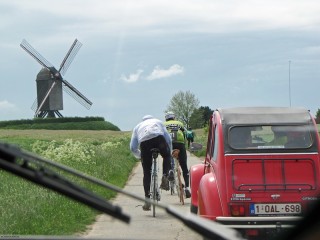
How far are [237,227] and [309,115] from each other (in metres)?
1.91

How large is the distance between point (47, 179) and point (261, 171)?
659 centimetres

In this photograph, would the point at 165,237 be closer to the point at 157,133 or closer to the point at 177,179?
the point at 157,133

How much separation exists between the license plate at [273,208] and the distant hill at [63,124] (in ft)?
309

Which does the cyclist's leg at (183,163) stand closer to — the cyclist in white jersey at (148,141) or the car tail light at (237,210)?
the cyclist in white jersey at (148,141)

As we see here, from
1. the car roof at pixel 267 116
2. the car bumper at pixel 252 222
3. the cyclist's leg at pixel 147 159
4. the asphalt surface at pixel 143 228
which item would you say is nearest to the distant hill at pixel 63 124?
the cyclist's leg at pixel 147 159

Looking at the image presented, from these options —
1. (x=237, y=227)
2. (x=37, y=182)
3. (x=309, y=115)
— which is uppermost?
(x=309, y=115)

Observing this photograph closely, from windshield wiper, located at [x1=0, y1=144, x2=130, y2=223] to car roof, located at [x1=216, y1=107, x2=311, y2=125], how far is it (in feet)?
22.8

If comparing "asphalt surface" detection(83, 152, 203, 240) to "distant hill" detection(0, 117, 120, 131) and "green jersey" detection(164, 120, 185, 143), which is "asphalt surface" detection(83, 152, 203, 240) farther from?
"distant hill" detection(0, 117, 120, 131)

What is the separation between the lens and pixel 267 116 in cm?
951

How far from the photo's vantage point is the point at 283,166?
8.97 m

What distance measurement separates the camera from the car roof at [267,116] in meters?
9.42

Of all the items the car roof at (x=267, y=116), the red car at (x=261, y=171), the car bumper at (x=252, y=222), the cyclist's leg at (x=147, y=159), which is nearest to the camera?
the car bumper at (x=252, y=222)

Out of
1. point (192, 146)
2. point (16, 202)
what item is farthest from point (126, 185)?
point (16, 202)

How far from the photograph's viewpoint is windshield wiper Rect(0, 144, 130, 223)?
2490mm
